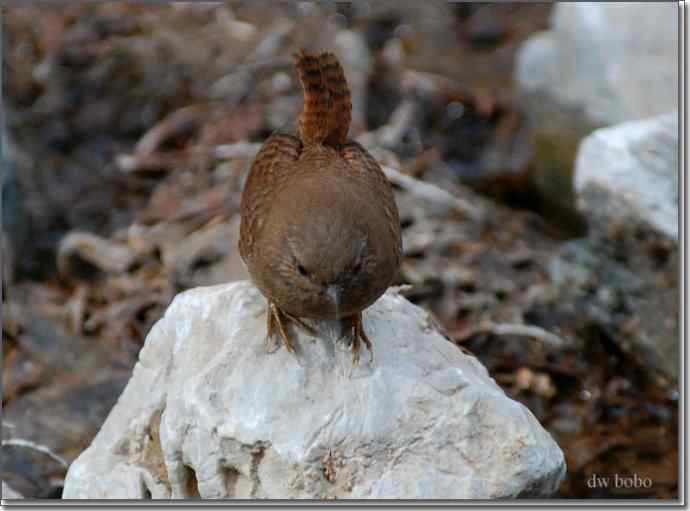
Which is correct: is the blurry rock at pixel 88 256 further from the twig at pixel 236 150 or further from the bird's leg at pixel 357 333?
the bird's leg at pixel 357 333

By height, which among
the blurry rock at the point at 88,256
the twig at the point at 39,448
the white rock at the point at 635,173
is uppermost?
the white rock at the point at 635,173

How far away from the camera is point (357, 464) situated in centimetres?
Result: 350

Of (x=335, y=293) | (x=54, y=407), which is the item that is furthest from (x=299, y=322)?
(x=54, y=407)

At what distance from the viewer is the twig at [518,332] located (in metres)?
5.96

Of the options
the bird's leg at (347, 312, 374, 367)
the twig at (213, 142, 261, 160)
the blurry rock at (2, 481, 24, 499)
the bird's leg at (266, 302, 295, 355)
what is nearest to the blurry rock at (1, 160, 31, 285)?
the twig at (213, 142, 261, 160)

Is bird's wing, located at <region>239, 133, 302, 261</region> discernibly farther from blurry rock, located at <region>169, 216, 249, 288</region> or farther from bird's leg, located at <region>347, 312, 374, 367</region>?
blurry rock, located at <region>169, 216, 249, 288</region>

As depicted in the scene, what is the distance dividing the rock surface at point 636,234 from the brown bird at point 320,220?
1883 millimetres

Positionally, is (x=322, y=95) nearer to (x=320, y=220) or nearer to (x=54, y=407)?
(x=320, y=220)

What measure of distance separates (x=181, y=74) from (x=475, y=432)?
5.46 meters

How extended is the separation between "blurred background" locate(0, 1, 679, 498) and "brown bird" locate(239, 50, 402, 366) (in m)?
0.31

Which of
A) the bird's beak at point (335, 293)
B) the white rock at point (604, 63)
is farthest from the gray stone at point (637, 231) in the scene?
the bird's beak at point (335, 293)

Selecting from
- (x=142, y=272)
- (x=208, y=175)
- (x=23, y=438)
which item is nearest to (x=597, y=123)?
(x=208, y=175)

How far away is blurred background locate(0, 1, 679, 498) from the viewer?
219 inches

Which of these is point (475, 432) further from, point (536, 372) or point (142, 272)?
point (142, 272)
